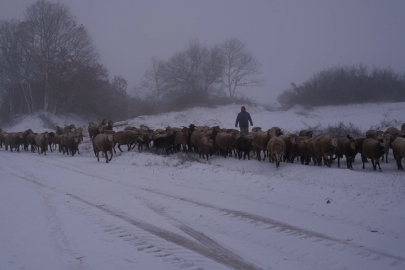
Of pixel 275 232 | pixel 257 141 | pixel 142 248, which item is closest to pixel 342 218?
pixel 275 232

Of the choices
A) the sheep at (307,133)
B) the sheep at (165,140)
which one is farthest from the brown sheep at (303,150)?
the sheep at (165,140)

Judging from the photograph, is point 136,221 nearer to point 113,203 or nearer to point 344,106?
point 113,203

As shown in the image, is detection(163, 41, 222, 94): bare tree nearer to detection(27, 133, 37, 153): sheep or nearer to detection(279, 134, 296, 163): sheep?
detection(27, 133, 37, 153): sheep

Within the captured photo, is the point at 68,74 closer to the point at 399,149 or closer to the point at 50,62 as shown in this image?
the point at 50,62

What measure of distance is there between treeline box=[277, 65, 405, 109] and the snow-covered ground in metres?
32.8

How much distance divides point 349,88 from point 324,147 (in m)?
30.6

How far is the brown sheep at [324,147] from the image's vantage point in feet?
56.0

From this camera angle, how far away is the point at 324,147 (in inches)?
677

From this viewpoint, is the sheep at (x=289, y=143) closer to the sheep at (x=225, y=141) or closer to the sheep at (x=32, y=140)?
the sheep at (x=225, y=141)

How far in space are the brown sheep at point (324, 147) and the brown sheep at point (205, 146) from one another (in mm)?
5406

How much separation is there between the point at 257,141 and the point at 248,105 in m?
35.7

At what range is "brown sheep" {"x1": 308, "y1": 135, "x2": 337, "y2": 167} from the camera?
1706 cm

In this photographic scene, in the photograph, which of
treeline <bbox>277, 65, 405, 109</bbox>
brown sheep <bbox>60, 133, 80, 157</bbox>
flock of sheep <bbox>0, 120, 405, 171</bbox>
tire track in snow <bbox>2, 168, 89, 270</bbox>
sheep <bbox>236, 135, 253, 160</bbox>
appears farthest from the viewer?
treeline <bbox>277, 65, 405, 109</bbox>

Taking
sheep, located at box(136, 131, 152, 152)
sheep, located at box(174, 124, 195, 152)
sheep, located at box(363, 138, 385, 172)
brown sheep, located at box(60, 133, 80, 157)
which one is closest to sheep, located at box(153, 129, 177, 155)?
sheep, located at box(174, 124, 195, 152)
